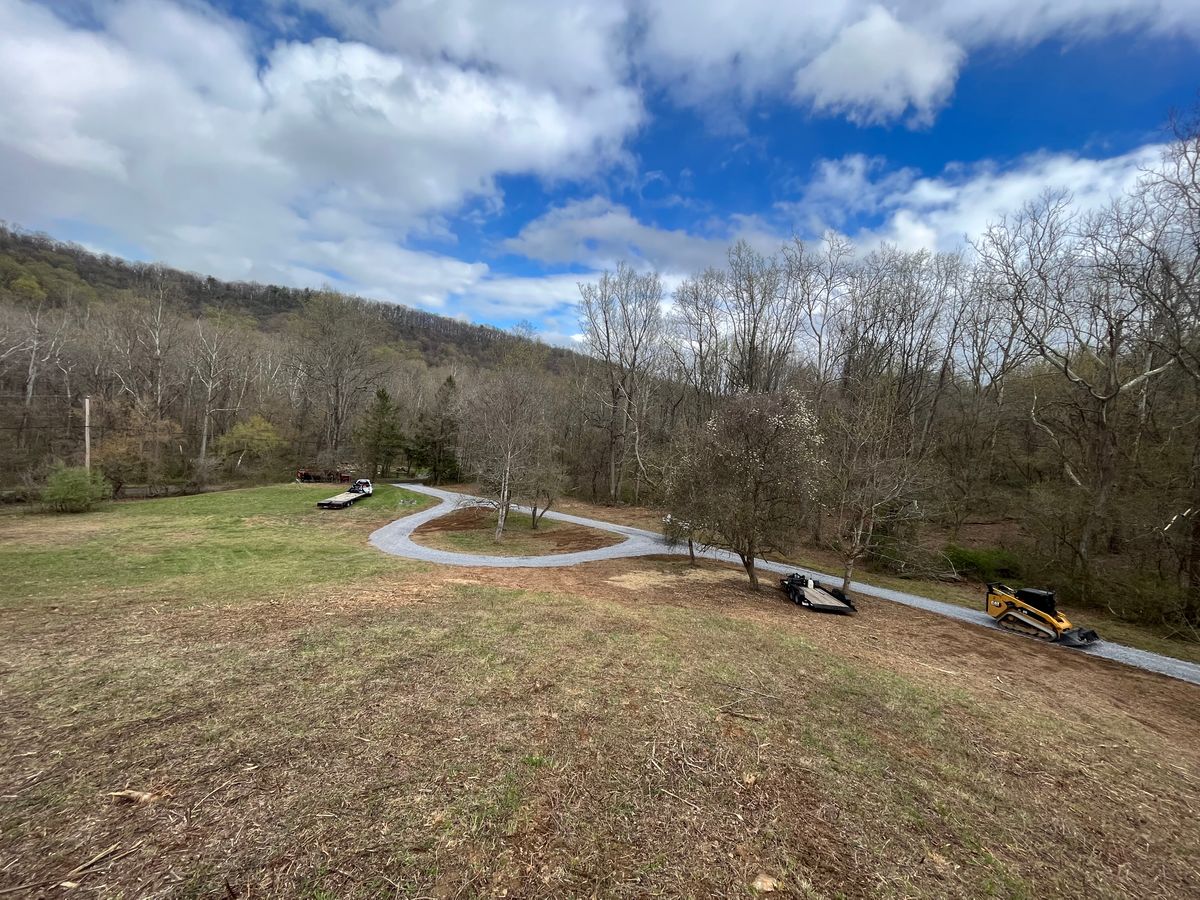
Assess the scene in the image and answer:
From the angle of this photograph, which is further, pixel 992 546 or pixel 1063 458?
pixel 992 546

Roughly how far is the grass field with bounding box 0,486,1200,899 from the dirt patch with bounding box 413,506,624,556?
8.31 m

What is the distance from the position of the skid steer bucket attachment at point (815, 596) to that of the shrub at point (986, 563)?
26.5ft

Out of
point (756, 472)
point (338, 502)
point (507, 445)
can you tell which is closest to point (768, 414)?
point (756, 472)

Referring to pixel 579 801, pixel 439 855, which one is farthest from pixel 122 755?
pixel 579 801

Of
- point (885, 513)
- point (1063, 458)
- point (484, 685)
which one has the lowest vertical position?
point (484, 685)

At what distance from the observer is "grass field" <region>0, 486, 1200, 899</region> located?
2934 mm

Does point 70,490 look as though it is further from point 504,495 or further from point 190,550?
point 504,495

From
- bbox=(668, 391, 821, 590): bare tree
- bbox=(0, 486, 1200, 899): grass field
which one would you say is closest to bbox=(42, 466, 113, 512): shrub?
bbox=(0, 486, 1200, 899): grass field

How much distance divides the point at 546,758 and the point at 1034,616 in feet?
41.7

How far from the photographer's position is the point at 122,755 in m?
3.64

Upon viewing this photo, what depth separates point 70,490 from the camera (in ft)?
65.0

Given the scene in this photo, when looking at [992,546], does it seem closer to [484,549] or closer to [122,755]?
[484,549]

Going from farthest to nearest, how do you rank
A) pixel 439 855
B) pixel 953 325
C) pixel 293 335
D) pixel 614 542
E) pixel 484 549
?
pixel 293 335, pixel 953 325, pixel 614 542, pixel 484 549, pixel 439 855

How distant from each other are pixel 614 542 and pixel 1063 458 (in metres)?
17.7
